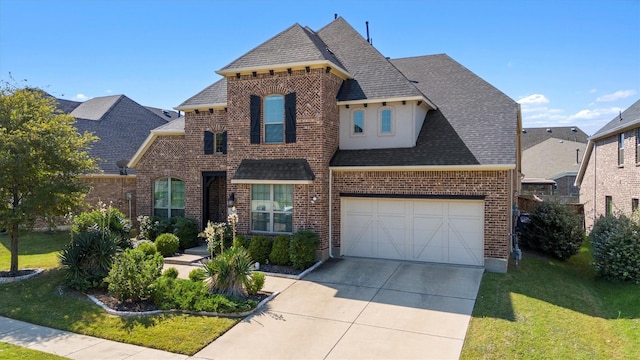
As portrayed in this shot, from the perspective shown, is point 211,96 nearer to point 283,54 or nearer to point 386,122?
point 283,54

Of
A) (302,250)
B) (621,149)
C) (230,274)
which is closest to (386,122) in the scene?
(302,250)

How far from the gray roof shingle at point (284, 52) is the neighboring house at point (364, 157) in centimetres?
5

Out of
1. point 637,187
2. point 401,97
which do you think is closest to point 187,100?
point 401,97

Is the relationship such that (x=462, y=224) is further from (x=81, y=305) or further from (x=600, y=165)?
(x=600, y=165)

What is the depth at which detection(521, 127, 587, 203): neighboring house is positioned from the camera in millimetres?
33344

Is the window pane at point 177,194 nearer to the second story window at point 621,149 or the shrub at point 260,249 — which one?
the shrub at point 260,249

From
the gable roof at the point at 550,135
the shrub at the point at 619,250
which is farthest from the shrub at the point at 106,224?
the gable roof at the point at 550,135

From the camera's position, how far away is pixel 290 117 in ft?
44.7

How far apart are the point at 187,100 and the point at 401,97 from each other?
859 centimetres

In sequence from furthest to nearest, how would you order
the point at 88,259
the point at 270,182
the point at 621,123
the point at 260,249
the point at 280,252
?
the point at 621,123 < the point at 270,182 < the point at 260,249 < the point at 280,252 < the point at 88,259

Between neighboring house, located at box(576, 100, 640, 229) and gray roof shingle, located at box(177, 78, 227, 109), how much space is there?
53.4 feet

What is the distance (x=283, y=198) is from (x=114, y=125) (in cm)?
1664

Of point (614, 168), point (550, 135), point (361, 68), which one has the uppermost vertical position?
point (550, 135)

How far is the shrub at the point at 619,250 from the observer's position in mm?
11789
